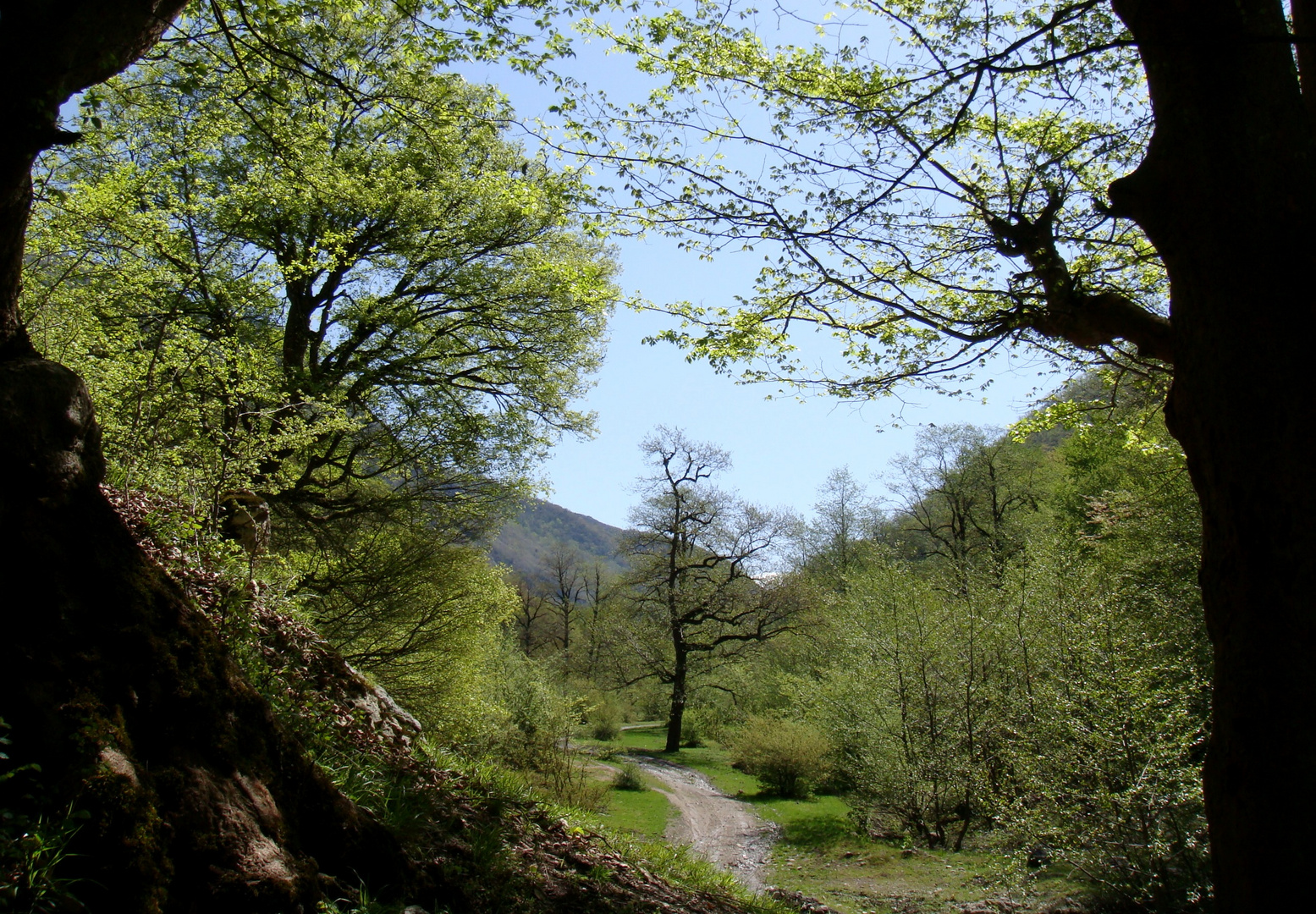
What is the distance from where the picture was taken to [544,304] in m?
14.7

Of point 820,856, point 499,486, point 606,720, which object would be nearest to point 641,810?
point 820,856

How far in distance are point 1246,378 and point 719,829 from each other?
1700cm

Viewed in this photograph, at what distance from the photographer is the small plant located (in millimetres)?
20250

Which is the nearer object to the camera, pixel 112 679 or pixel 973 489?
pixel 112 679

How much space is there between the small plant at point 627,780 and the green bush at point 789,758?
3.53 m

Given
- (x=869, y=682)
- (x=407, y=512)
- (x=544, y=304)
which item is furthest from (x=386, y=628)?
(x=869, y=682)

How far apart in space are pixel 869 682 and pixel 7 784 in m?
16.4

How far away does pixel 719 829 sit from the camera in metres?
17.5

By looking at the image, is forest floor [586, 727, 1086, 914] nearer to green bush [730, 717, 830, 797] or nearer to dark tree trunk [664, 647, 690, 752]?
green bush [730, 717, 830, 797]

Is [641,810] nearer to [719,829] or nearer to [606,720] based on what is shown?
[719,829]

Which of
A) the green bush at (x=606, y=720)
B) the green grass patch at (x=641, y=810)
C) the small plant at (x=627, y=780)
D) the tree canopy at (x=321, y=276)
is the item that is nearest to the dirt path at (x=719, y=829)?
the green grass patch at (x=641, y=810)

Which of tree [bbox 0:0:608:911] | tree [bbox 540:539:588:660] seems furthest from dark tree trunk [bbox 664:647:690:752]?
tree [bbox 0:0:608:911]

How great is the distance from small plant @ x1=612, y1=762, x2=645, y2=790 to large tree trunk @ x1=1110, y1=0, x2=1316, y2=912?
18589 millimetres

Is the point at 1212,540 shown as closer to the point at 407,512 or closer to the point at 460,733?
the point at 460,733
